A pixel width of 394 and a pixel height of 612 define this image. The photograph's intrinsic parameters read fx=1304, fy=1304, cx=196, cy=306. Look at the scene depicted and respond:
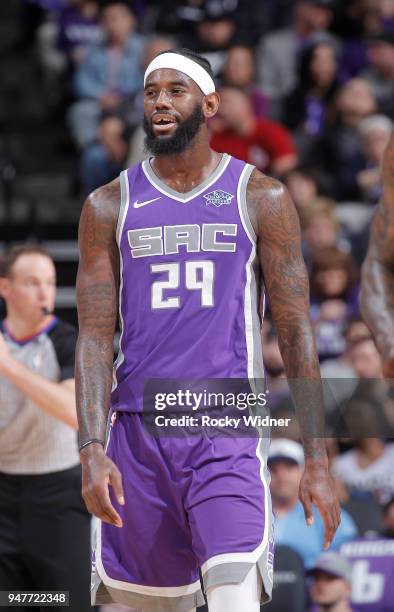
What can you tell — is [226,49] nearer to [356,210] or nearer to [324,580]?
[356,210]

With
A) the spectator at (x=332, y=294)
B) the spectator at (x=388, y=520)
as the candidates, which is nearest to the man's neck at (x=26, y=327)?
the spectator at (x=388, y=520)

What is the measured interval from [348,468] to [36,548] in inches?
84.7

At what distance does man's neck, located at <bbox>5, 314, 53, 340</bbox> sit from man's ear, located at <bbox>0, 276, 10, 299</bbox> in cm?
10

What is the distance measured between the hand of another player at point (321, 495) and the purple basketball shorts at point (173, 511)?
0.47 feet

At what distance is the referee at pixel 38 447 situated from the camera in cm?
524

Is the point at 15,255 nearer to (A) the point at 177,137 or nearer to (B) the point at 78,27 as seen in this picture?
(A) the point at 177,137

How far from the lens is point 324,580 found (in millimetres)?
5980

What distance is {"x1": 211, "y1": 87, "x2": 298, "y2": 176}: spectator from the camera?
8750mm

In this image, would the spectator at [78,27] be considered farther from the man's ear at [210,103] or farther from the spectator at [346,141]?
the man's ear at [210,103]

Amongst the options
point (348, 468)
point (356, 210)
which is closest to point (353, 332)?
point (348, 468)

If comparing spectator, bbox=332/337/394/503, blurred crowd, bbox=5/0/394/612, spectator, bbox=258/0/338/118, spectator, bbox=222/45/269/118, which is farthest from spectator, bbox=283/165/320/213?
spectator, bbox=258/0/338/118

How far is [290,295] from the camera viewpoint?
4.13m

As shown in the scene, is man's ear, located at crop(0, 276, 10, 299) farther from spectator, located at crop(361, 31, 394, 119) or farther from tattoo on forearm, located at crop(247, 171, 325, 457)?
spectator, located at crop(361, 31, 394, 119)

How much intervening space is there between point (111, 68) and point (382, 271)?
20.6ft
